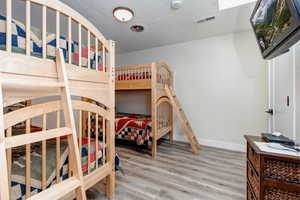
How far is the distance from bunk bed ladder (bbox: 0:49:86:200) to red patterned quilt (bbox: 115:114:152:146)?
185 cm

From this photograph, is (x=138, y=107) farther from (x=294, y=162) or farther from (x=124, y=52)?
(x=294, y=162)

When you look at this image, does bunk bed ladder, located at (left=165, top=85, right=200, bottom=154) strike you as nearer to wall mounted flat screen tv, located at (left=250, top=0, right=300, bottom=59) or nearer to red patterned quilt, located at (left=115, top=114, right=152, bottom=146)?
red patterned quilt, located at (left=115, top=114, right=152, bottom=146)

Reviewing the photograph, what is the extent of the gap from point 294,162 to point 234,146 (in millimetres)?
2208

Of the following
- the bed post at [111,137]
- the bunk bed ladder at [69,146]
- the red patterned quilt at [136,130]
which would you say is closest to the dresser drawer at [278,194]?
the bunk bed ladder at [69,146]

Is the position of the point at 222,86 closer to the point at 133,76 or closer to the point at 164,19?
the point at 164,19

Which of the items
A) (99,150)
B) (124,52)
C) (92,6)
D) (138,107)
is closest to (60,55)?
(99,150)

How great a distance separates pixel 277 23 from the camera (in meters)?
1.10

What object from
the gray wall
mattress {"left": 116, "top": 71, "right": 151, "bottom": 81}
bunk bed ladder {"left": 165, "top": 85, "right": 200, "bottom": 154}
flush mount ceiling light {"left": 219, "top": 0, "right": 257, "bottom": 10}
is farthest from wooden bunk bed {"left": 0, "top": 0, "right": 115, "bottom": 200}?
the gray wall

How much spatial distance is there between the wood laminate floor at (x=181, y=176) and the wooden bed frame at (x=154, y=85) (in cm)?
39

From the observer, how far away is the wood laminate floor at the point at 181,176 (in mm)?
1565

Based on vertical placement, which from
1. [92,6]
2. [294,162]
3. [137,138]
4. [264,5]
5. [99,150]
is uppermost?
[92,6]

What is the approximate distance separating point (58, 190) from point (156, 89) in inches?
83.4

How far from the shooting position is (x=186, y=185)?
5.67ft

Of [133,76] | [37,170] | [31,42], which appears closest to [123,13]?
[133,76]
